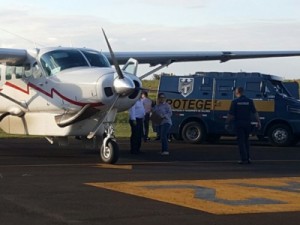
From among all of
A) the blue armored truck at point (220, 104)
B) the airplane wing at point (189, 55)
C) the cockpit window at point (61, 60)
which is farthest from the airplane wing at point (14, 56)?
the blue armored truck at point (220, 104)

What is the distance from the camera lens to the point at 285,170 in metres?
15.7

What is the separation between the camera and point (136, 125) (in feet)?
66.0

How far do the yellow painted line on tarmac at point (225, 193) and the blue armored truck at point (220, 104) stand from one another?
10.5 meters

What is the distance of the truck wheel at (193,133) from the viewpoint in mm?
25172

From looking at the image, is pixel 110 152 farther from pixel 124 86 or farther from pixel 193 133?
pixel 193 133

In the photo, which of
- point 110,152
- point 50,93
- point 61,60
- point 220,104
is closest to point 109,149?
point 110,152

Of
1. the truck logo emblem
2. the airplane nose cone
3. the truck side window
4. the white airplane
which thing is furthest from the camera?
the truck logo emblem

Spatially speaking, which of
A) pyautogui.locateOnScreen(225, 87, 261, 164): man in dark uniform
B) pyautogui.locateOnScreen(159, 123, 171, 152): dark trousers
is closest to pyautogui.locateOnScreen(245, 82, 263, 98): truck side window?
pyautogui.locateOnScreen(159, 123, 171, 152): dark trousers

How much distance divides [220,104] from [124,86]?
9.39 metres

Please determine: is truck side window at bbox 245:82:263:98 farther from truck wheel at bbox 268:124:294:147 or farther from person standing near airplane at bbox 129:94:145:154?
person standing near airplane at bbox 129:94:145:154

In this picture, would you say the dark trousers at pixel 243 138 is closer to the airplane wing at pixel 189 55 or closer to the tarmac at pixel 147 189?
the tarmac at pixel 147 189

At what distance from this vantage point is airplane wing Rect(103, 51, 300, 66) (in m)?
24.5

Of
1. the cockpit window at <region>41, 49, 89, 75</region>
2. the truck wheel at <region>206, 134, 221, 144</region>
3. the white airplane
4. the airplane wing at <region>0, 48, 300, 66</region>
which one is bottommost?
the truck wheel at <region>206, 134, 221, 144</region>

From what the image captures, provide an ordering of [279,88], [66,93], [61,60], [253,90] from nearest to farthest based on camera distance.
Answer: [66,93]
[61,60]
[253,90]
[279,88]
